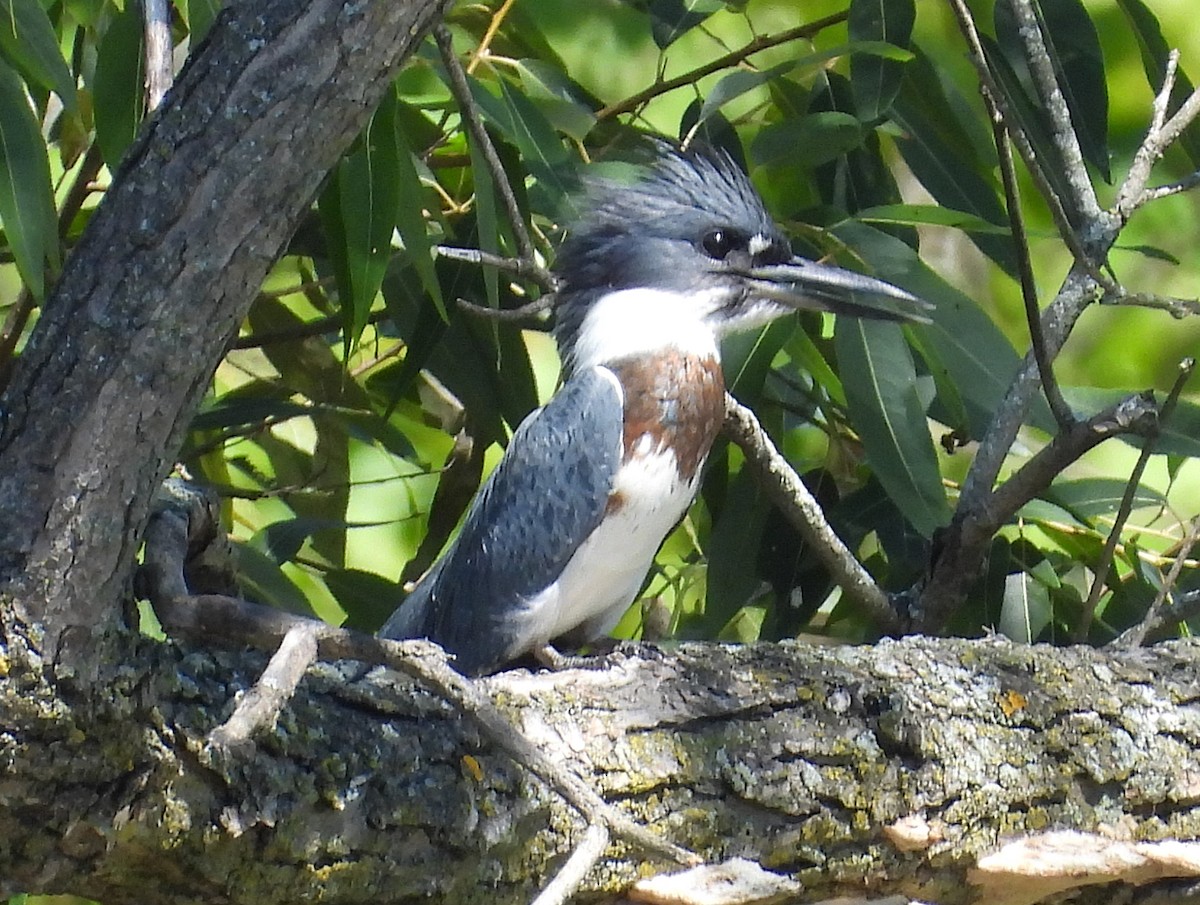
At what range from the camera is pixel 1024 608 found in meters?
1.69

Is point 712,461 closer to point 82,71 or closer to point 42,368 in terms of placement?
point 82,71

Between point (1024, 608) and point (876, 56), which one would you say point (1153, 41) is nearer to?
point (876, 56)

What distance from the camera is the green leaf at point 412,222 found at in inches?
51.6

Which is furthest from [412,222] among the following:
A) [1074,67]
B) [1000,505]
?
[1074,67]

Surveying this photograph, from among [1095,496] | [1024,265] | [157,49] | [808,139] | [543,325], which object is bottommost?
[1095,496]

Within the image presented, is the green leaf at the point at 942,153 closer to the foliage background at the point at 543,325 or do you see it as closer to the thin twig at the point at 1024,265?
the foliage background at the point at 543,325

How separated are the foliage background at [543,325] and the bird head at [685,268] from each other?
5 centimetres

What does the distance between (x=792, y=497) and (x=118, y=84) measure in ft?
2.36

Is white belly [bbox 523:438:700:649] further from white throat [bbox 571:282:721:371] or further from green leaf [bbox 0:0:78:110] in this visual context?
green leaf [bbox 0:0:78:110]

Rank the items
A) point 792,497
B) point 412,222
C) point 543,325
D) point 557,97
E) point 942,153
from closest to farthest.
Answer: point 412,222 → point 792,497 → point 557,97 → point 942,153 → point 543,325

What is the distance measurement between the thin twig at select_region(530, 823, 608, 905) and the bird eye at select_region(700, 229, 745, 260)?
972 millimetres

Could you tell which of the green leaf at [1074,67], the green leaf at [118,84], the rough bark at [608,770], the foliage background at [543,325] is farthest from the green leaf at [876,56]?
the green leaf at [118,84]

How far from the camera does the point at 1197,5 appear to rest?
2.69 metres

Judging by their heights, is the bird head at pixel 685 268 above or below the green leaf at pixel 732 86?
below
